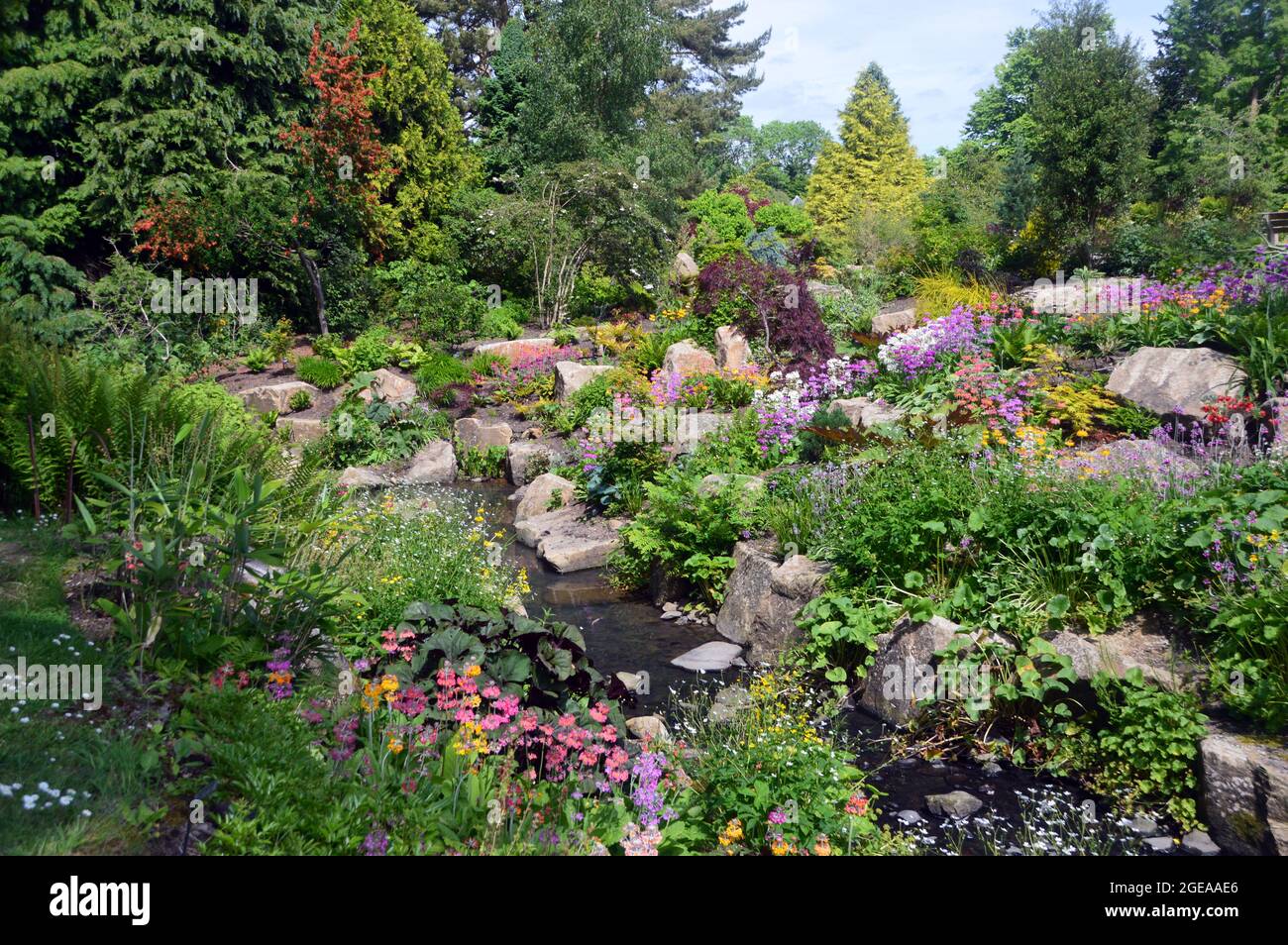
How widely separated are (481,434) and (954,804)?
10010mm

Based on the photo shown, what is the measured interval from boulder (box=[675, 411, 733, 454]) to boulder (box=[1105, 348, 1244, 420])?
3885 millimetres

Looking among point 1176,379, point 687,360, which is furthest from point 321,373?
point 1176,379

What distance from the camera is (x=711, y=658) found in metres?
6.56

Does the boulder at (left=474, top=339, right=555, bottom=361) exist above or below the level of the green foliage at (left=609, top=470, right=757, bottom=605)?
above

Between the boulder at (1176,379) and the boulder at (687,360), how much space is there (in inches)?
207

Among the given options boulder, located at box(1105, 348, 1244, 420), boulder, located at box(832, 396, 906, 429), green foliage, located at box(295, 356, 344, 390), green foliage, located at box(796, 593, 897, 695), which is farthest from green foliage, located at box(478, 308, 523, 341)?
green foliage, located at box(796, 593, 897, 695)

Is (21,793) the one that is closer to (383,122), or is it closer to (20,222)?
(20,222)

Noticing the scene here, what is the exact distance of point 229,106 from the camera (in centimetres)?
1641

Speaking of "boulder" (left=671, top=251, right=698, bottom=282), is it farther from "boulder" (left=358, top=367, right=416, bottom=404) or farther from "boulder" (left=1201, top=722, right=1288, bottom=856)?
"boulder" (left=1201, top=722, right=1288, bottom=856)

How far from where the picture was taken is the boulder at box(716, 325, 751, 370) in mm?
12166

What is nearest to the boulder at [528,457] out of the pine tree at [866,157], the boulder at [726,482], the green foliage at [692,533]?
the green foliage at [692,533]

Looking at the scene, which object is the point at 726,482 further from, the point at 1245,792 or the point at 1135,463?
the point at 1245,792
